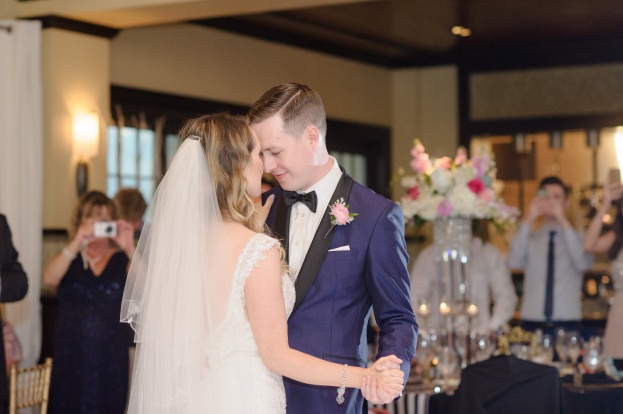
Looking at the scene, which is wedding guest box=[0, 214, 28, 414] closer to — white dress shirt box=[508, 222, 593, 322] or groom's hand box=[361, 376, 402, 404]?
groom's hand box=[361, 376, 402, 404]

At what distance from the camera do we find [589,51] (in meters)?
10.4

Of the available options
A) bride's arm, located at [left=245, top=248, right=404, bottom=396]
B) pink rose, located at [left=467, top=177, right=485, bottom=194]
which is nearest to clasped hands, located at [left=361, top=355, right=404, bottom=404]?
bride's arm, located at [left=245, top=248, right=404, bottom=396]

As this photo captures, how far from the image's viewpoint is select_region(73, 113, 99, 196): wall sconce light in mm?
7398

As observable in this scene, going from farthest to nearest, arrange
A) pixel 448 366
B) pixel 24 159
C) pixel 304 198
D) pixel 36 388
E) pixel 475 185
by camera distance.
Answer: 1. pixel 24 159
2. pixel 475 185
3. pixel 448 366
4. pixel 36 388
5. pixel 304 198

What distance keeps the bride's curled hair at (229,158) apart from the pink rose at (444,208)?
2.42 metres

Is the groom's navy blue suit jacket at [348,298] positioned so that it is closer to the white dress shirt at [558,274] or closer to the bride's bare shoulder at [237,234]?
the bride's bare shoulder at [237,234]

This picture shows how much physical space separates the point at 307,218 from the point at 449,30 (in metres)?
6.92

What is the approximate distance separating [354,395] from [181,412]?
58 cm

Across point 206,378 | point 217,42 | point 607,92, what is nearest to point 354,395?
point 206,378

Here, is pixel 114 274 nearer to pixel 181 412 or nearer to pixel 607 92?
pixel 181 412

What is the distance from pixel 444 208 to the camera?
5328 mm

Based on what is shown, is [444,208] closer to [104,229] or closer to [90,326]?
[104,229]

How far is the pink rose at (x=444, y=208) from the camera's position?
17.5 feet

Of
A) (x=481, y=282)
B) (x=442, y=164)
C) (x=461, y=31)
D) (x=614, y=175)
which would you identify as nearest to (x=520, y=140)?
(x=461, y=31)
